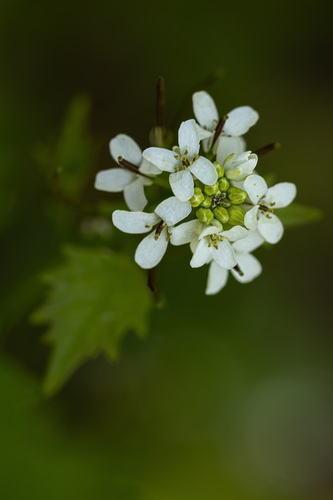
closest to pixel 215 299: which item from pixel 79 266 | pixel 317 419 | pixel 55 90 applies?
pixel 317 419

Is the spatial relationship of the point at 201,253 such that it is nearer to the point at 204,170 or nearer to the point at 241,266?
the point at 204,170

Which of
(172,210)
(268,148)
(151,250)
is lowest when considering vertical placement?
(151,250)

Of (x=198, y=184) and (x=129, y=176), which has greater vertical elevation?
(x=198, y=184)

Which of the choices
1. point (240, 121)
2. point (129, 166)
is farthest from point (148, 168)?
point (240, 121)

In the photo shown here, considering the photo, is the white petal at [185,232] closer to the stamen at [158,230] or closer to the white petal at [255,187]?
the stamen at [158,230]

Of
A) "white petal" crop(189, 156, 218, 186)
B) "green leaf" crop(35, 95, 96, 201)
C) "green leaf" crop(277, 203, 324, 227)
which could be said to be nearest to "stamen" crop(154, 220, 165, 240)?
"white petal" crop(189, 156, 218, 186)

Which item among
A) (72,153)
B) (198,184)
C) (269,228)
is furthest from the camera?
(72,153)

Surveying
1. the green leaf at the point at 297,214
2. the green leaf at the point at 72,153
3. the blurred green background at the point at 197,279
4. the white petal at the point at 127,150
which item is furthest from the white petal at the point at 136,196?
the blurred green background at the point at 197,279
